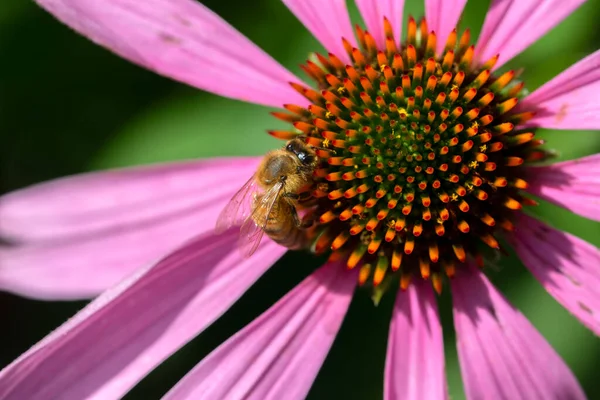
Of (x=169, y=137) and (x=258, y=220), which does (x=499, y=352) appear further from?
(x=169, y=137)

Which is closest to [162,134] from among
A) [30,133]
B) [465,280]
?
[30,133]

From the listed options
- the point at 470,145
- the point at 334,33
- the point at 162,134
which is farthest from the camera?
the point at 162,134

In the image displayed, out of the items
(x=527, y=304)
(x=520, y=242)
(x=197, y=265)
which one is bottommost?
(x=197, y=265)

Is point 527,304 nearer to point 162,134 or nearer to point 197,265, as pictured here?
point 197,265

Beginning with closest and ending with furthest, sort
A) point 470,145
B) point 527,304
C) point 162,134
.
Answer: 1. point 470,145
2. point 527,304
3. point 162,134

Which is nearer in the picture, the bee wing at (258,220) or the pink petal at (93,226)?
the bee wing at (258,220)

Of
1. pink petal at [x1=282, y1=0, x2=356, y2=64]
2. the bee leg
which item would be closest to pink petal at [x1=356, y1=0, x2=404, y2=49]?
pink petal at [x1=282, y1=0, x2=356, y2=64]

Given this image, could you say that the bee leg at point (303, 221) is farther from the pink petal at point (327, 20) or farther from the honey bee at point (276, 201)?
the pink petal at point (327, 20)

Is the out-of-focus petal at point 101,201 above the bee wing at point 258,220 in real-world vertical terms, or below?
below

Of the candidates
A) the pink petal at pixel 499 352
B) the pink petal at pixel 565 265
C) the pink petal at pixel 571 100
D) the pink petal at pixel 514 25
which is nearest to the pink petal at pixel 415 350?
the pink petal at pixel 499 352
